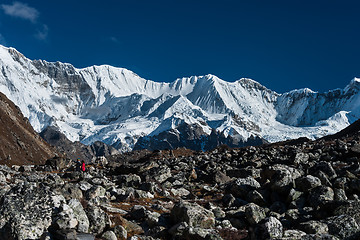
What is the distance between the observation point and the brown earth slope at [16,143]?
11649 cm

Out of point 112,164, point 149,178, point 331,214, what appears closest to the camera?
point 331,214

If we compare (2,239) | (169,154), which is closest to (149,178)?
(2,239)

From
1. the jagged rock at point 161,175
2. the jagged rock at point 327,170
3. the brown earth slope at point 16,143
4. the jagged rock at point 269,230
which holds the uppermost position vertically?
the brown earth slope at point 16,143

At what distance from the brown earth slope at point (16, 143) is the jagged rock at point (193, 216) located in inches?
3847

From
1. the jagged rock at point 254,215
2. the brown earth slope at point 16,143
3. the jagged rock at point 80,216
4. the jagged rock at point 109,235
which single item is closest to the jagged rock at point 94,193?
the jagged rock at point 80,216

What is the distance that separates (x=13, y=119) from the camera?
144m

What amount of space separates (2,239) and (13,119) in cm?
14192

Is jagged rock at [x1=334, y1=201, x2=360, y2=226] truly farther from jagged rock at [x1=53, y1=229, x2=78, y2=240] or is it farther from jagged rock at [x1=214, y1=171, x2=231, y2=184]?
jagged rock at [x1=214, y1=171, x2=231, y2=184]

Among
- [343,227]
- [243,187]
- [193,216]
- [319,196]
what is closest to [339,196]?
[319,196]

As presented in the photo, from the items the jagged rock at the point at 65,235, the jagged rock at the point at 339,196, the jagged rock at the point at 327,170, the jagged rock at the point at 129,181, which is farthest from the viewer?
the jagged rock at the point at 129,181

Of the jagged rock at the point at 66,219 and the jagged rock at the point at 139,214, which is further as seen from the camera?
the jagged rock at the point at 139,214

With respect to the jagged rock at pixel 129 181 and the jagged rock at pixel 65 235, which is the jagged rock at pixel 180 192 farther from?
the jagged rock at pixel 65 235

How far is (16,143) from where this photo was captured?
127250mm

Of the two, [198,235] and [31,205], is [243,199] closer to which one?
[198,235]
